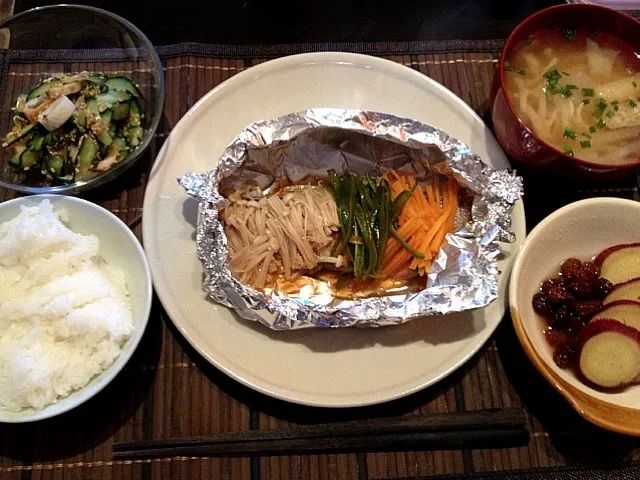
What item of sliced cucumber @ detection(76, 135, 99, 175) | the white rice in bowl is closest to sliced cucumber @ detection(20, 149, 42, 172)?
sliced cucumber @ detection(76, 135, 99, 175)

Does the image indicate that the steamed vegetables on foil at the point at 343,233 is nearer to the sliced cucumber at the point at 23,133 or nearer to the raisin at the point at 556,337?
the raisin at the point at 556,337

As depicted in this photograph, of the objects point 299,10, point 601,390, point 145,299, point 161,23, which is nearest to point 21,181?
point 145,299

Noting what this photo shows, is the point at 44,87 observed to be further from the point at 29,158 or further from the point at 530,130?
the point at 530,130

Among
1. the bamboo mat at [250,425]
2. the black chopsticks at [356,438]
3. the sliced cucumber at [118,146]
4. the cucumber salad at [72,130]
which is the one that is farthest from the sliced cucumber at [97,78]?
the black chopsticks at [356,438]

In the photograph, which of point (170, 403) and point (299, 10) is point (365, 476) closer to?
point (170, 403)

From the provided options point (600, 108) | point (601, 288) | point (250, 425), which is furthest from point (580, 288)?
point (250, 425)

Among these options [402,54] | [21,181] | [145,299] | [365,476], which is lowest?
[365,476]
